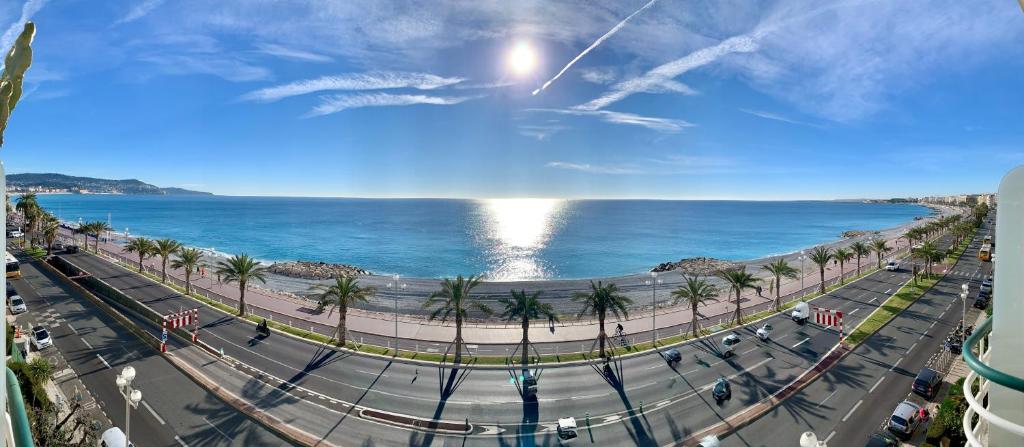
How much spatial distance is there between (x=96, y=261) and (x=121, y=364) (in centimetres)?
5814

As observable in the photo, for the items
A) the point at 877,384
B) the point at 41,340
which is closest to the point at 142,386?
the point at 41,340

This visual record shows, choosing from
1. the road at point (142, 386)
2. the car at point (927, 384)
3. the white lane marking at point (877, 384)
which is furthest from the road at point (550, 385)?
the car at point (927, 384)

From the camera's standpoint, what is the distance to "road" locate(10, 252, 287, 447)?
2489 cm

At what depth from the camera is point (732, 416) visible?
1083 inches

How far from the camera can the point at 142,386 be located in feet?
97.8

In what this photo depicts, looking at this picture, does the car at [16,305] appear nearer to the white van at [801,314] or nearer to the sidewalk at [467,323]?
the sidewalk at [467,323]

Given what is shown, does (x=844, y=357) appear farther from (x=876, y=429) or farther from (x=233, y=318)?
(x=233, y=318)

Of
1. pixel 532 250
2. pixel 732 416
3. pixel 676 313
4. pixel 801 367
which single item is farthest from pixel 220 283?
pixel 532 250

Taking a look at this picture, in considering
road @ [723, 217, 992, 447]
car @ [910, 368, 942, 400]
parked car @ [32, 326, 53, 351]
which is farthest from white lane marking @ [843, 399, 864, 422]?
parked car @ [32, 326, 53, 351]

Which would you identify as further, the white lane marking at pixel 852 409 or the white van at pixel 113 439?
the white lane marking at pixel 852 409

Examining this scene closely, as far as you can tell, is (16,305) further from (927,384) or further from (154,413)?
(927,384)

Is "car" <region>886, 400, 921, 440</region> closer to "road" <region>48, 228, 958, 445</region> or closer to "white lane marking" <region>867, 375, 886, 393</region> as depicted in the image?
"white lane marking" <region>867, 375, 886, 393</region>

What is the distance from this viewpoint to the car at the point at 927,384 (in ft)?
96.2

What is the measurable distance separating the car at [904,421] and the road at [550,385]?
6.54 m
